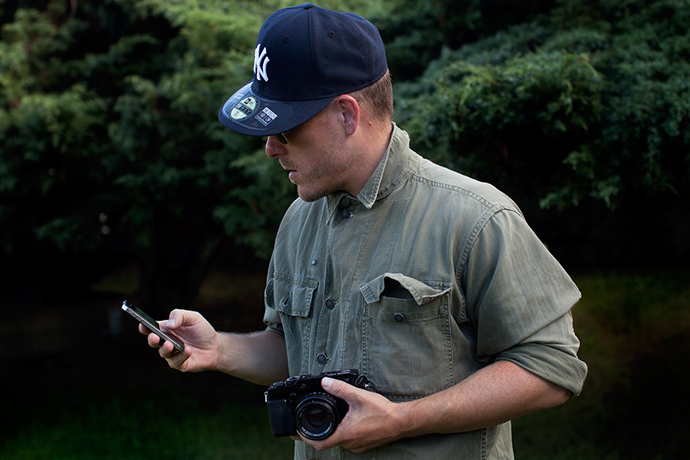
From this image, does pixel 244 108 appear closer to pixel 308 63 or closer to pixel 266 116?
pixel 266 116

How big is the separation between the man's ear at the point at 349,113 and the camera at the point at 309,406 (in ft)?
2.22

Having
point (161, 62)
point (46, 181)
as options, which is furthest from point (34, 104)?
point (161, 62)

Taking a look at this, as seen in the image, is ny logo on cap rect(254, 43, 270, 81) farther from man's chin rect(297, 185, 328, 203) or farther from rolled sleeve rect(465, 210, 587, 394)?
rolled sleeve rect(465, 210, 587, 394)

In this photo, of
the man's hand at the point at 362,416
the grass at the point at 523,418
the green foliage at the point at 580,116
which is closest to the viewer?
the man's hand at the point at 362,416

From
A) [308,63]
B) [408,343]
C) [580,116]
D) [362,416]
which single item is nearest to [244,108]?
[308,63]

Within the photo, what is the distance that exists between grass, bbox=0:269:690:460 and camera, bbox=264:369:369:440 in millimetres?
3582

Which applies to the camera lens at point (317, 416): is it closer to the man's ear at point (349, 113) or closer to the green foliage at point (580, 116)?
the man's ear at point (349, 113)

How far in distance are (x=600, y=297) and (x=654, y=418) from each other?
5.17 ft

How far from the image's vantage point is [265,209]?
5.14m

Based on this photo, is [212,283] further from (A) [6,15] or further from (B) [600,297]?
(B) [600,297]

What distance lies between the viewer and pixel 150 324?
1.78 metres

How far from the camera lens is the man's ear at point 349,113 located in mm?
1644

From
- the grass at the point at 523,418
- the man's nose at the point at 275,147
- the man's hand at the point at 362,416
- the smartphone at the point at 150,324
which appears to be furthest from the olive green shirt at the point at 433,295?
the grass at the point at 523,418

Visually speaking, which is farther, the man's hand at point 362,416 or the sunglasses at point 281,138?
→ the sunglasses at point 281,138
